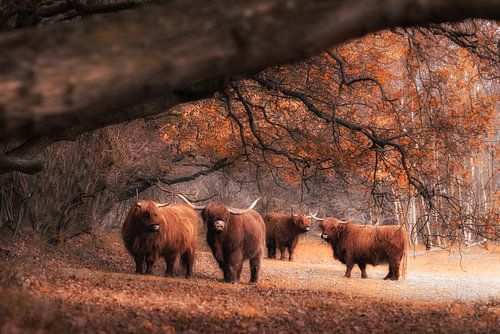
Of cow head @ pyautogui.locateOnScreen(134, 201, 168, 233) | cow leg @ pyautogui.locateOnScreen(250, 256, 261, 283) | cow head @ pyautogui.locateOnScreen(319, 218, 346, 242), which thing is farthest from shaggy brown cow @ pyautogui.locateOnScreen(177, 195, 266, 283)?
cow head @ pyautogui.locateOnScreen(319, 218, 346, 242)

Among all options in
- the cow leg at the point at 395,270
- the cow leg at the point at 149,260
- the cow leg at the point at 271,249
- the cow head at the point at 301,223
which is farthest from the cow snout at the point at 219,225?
the cow leg at the point at 271,249

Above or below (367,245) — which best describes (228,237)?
below

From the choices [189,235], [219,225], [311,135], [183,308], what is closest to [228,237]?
[219,225]

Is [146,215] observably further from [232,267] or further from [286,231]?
[286,231]

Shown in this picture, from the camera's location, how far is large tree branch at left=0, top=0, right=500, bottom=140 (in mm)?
3414

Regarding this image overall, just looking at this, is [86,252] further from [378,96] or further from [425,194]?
[425,194]

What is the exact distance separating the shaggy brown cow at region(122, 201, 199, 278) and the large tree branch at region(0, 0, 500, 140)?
10326mm

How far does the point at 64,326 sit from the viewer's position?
184 inches

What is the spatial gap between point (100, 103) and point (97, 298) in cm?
450

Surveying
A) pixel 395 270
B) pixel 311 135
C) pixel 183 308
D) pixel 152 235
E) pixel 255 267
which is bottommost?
pixel 183 308

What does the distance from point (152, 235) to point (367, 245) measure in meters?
7.66

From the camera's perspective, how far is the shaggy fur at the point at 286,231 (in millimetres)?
26047

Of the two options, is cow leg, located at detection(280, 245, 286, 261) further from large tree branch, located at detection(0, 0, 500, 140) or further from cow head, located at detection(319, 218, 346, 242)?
large tree branch, located at detection(0, 0, 500, 140)

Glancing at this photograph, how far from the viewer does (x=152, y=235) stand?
45.8 feet
